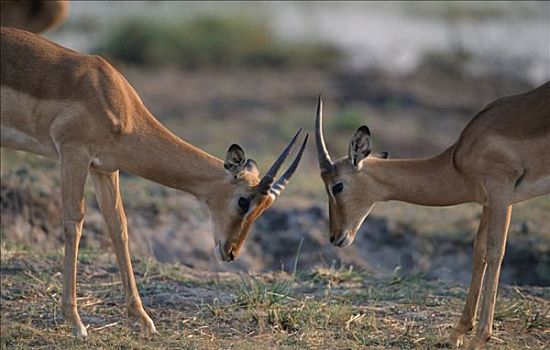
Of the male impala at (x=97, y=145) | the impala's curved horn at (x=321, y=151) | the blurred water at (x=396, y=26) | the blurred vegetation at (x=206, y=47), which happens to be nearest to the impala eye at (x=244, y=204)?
the male impala at (x=97, y=145)

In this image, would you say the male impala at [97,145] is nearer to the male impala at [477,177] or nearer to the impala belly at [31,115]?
the impala belly at [31,115]

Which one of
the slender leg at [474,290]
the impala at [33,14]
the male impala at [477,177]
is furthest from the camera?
the impala at [33,14]

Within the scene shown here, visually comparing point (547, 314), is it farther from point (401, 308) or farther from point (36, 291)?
point (36, 291)

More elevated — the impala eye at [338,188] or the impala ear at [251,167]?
the impala ear at [251,167]

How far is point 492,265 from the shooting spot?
24.2 ft

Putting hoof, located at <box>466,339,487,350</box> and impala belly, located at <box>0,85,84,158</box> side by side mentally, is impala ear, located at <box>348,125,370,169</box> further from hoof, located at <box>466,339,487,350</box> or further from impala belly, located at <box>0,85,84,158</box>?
impala belly, located at <box>0,85,84,158</box>

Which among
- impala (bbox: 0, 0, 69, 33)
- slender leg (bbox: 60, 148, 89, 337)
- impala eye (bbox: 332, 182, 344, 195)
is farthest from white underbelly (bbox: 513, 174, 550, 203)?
impala (bbox: 0, 0, 69, 33)

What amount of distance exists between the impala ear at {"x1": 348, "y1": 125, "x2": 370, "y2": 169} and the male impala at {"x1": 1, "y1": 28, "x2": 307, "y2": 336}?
1.83ft

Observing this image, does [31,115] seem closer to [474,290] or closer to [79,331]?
[79,331]

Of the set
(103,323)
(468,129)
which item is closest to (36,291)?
(103,323)

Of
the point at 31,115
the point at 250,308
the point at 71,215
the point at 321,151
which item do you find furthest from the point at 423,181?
the point at 31,115

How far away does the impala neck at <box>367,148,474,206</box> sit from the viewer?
25.7 feet

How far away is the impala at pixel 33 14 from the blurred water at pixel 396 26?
355 inches

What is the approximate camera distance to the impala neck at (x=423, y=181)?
7824mm
